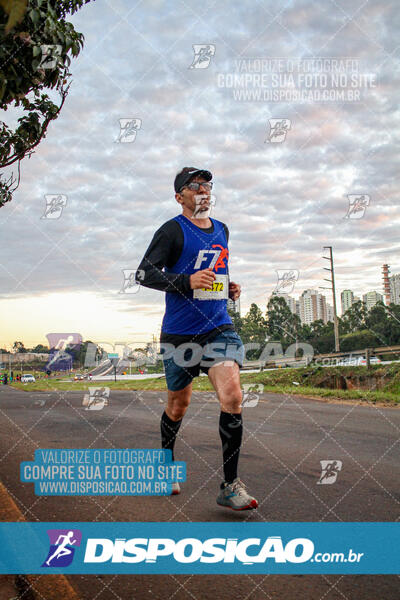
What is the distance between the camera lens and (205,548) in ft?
9.11

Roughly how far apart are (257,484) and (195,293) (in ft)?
5.40

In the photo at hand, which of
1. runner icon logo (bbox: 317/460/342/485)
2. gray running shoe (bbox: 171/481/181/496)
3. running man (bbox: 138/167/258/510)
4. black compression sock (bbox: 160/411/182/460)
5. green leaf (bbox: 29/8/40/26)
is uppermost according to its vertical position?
green leaf (bbox: 29/8/40/26)

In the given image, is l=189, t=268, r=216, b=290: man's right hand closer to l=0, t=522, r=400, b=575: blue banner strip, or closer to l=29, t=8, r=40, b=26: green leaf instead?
l=0, t=522, r=400, b=575: blue banner strip

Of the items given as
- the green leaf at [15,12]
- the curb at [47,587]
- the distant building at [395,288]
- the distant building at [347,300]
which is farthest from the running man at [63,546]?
the distant building at [347,300]

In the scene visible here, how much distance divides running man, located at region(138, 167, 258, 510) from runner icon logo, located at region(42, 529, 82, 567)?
96cm

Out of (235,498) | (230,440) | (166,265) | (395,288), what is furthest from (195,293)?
(395,288)

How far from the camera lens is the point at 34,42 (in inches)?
130

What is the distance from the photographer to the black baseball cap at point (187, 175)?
3.78m

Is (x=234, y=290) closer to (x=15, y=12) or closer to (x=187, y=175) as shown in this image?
(x=187, y=175)

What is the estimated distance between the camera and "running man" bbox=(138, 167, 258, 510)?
3559 mm

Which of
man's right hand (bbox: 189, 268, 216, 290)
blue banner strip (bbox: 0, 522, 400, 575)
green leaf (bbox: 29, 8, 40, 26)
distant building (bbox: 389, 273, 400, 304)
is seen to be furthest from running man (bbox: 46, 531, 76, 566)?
distant building (bbox: 389, 273, 400, 304)

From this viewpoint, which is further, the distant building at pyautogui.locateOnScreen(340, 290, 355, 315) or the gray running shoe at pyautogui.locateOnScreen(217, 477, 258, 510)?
the distant building at pyautogui.locateOnScreen(340, 290, 355, 315)

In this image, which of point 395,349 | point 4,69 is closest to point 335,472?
point 4,69

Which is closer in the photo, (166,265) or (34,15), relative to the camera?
(34,15)
